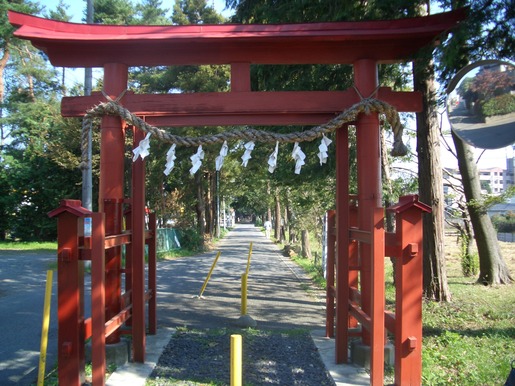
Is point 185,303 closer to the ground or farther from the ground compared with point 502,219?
closer to the ground

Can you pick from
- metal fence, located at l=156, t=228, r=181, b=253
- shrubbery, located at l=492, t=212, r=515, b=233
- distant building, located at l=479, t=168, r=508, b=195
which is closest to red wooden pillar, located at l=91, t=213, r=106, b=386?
distant building, located at l=479, t=168, r=508, b=195

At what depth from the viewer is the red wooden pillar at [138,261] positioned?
5871mm

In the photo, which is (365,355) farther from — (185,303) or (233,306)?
(185,303)

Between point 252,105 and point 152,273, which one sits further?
point 152,273

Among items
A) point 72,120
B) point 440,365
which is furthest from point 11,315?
Answer: point 72,120

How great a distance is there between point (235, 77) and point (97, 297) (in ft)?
9.63

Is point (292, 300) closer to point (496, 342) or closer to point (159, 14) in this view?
point (496, 342)

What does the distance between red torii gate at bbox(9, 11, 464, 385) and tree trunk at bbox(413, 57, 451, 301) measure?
11.6 ft

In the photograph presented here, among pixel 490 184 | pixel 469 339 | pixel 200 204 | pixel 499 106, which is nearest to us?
pixel 499 106

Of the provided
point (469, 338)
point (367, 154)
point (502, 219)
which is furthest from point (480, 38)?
point (502, 219)

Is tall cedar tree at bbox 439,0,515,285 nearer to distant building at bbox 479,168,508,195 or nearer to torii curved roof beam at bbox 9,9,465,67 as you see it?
torii curved roof beam at bbox 9,9,465,67

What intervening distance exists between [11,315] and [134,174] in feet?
16.7

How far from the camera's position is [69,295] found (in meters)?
4.69

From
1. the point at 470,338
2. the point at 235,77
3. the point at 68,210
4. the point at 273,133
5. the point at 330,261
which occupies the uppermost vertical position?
the point at 235,77
